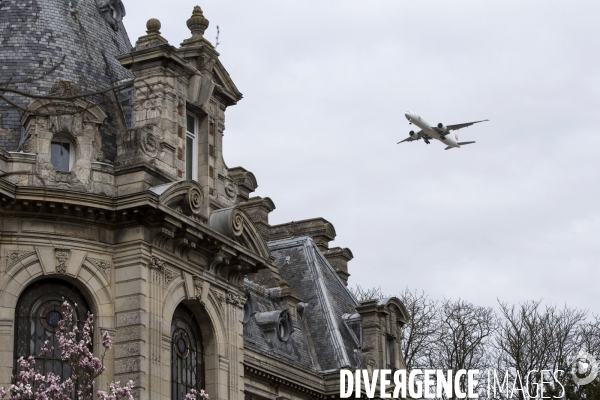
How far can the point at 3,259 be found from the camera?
90.6ft

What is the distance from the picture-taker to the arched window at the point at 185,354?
2994cm

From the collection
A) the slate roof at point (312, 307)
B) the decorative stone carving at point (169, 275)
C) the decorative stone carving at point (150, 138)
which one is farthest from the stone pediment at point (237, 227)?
the slate roof at point (312, 307)

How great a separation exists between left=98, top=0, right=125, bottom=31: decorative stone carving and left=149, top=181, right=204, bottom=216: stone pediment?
6.22 meters

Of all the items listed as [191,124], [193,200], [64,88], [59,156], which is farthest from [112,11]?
[193,200]

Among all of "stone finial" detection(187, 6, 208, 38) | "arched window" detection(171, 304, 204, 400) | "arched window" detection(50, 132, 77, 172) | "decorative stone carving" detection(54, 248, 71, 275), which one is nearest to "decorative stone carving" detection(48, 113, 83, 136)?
"arched window" detection(50, 132, 77, 172)

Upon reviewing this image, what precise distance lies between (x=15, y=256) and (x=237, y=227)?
592 cm

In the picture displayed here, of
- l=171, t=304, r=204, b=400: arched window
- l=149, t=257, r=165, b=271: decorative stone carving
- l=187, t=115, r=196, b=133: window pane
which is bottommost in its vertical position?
l=171, t=304, r=204, b=400: arched window

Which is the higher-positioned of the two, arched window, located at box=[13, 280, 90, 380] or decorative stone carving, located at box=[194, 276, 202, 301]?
decorative stone carving, located at box=[194, 276, 202, 301]

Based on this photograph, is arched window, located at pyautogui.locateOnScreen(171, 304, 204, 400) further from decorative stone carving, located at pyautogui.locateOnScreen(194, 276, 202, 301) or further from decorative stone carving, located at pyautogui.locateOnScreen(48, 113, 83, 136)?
decorative stone carving, located at pyautogui.locateOnScreen(48, 113, 83, 136)

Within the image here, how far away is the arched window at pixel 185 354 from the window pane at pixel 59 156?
4.23 metres

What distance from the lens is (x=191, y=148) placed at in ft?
107

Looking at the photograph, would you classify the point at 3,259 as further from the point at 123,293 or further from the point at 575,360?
the point at 575,360

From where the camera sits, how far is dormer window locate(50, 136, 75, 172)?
28.9m

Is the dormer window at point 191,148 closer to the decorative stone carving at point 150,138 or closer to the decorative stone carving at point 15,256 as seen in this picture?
the decorative stone carving at point 150,138
